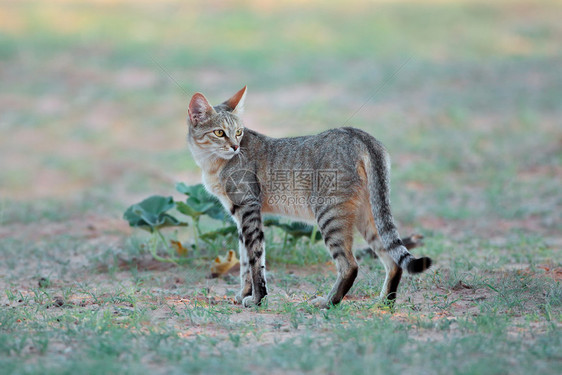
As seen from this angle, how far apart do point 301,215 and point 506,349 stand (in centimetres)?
216

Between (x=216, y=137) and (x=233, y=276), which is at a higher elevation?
(x=216, y=137)

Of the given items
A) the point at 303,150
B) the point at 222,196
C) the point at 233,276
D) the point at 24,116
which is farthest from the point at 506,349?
the point at 24,116

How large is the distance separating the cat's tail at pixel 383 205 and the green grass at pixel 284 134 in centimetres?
43

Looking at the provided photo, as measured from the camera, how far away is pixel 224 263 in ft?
21.3

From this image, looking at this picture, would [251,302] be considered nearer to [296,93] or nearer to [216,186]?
[216,186]

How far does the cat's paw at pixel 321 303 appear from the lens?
519 centimetres

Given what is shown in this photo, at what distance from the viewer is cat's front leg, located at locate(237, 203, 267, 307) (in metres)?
5.52

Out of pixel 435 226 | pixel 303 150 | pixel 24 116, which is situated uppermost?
pixel 24 116

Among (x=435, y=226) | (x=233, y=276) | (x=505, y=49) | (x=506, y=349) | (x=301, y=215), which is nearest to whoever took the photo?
(x=506, y=349)

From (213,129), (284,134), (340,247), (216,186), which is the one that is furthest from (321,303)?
(284,134)

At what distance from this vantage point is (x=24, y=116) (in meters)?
15.1

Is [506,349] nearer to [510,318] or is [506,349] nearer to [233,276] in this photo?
[510,318]

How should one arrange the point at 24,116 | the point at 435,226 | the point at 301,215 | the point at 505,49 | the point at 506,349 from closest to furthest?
the point at 506,349 → the point at 301,215 → the point at 435,226 → the point at 24,116 → the point at 505,49

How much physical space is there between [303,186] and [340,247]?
628 mm
